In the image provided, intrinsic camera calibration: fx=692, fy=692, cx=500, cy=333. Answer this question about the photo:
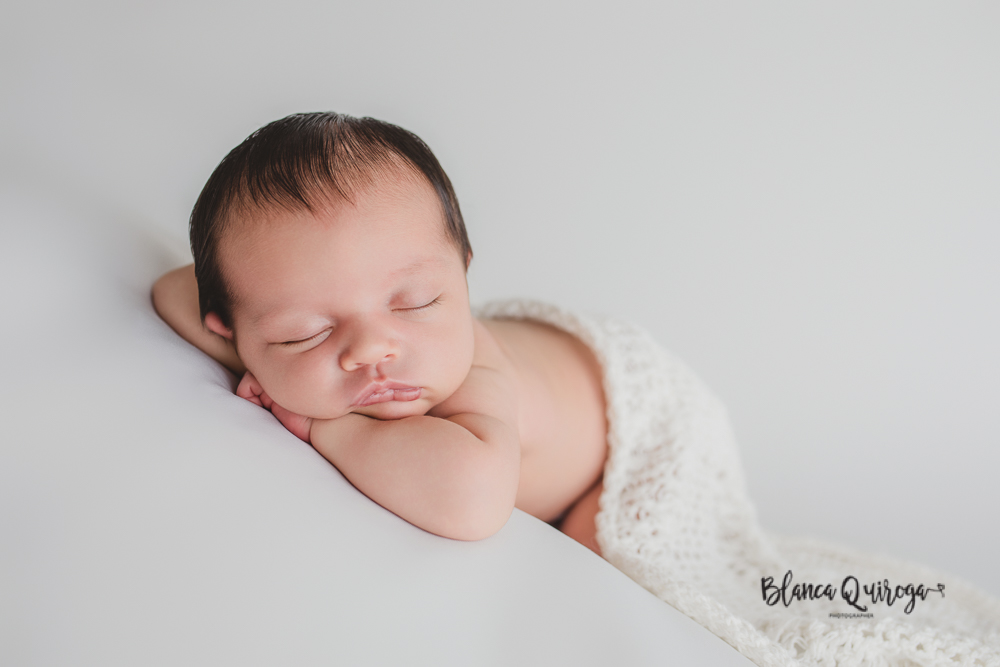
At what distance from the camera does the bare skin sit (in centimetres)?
77

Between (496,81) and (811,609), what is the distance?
153 cm

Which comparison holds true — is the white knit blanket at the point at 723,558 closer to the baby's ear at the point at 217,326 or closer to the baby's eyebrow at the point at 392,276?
the baby's eyebrow at the point at 392,276

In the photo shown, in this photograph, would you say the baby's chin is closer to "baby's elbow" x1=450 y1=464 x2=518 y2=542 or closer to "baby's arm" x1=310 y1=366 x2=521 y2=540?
"baby's arm" x1=310 y1=366 x2=521 y2=540

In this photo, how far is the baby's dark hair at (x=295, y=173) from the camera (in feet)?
2.74

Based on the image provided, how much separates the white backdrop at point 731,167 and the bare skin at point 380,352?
0.86m

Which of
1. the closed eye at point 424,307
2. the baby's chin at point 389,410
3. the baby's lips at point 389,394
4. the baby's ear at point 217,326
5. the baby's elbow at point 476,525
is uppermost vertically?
the closed eye at point 424,307

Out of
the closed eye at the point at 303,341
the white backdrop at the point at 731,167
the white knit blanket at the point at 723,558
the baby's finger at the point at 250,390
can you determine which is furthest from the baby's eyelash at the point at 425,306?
the white backdrop at the point at 731,167

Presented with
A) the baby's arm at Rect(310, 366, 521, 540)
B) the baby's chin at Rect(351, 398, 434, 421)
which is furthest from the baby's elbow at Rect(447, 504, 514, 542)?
the baby's chin at Rect(351, 398, 434, 421)

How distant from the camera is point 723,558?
1.14 metres

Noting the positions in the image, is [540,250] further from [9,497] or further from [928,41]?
[9,497]

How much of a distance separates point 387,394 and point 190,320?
34 cm

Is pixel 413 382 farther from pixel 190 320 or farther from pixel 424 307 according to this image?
pixel 190 320

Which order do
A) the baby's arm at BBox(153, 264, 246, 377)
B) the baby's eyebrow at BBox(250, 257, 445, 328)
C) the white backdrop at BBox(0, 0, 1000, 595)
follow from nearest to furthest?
the baby's eyebrow at BBox(250, 257, 445, 328), the baby's arm at BBox(153, 264, 246, 377), the white backdrop at BBox(0, 0, 1000, 595)

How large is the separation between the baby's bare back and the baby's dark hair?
1.01 ft
